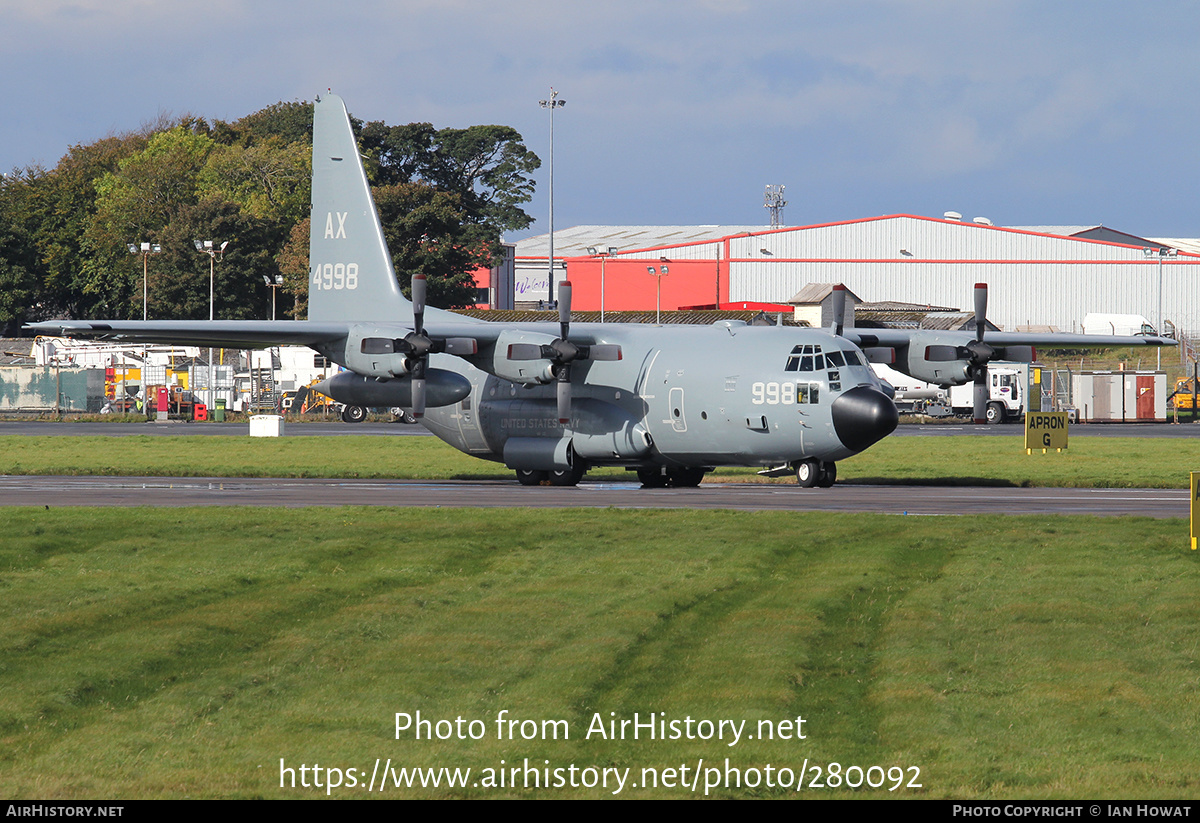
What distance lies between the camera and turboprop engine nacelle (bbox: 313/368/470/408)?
34.0 m

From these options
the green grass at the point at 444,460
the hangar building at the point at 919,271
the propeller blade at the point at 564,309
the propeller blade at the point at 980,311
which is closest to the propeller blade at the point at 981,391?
the propeller blade at the point at 980,311

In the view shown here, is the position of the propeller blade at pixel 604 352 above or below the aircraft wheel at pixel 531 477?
above

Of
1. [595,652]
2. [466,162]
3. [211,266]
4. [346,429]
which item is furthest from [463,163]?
[595,652]

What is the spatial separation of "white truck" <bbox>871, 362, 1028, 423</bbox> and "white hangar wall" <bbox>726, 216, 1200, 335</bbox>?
4347 cm

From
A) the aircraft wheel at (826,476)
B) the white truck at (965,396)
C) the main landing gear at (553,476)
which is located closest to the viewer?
the aircraft wheel at (826,476)

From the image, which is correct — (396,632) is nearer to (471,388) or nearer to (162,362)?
(471,388)

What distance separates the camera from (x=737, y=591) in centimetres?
1817

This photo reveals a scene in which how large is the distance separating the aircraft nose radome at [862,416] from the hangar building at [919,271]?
8143 centimetres

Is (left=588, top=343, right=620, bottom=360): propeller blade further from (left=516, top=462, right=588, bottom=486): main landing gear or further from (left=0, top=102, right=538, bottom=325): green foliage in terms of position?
(left=0, top=102, right=538, bottom=325): green foliage

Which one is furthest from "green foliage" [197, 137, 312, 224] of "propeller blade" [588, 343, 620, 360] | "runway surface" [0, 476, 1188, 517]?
"propeller blade" [588, 343, 620, 360]

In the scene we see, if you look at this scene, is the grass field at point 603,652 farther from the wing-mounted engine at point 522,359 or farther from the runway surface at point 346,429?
the runway surface at point 346,429

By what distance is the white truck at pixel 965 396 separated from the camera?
243ft

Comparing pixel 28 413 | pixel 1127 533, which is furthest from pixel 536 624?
pixel 28 413

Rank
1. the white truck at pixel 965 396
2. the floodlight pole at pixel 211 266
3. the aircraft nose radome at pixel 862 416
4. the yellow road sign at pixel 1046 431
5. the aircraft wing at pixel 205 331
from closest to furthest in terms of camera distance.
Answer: the aircraft nose radome at pixel 862 416, the aircraft wing at pixel 205 331, the yellow road sign at pixel 1046 431, the white truck at pixel 965 396, the floodlight pole at pixel 211 266
